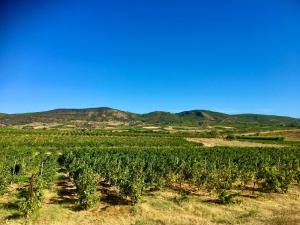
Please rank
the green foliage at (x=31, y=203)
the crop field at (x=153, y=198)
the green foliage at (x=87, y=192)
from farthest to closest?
the green foliage at (x=87, y=192) < the crop field at (x=153, y=198) < the green foliage at (x=31, y=203)

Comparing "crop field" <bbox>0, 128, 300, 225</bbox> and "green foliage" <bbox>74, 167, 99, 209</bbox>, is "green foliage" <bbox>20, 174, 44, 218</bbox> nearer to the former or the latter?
"crop field" <bbox>0, 128, 300, 225</bbox>

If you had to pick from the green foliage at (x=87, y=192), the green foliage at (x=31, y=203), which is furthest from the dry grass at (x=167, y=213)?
→ the green foliage at (x=87, y=192)

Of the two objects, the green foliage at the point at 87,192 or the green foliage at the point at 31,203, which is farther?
the green foliage at the point at 87,192

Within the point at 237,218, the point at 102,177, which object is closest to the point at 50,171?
the point at 102,177

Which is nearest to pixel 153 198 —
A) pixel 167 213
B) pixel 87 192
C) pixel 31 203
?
pixel 167 213

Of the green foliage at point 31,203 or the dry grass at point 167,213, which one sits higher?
the green foliage at point 31,203

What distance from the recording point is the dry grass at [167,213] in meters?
17.3

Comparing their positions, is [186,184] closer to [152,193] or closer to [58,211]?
[152,193]

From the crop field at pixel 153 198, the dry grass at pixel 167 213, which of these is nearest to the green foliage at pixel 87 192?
the crop field at pixel 153 198

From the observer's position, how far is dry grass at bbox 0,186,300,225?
17328 mm

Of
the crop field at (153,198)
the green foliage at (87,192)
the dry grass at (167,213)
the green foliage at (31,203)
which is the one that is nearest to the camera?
the green foliage at (31,203)

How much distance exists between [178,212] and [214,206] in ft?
10.00

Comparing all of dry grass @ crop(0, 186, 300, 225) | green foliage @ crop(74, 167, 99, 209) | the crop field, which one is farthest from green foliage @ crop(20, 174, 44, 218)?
green foliage @ crop(74, 167, 99, 209)

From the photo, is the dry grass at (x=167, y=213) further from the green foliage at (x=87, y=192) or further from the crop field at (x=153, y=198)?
the green foliage at (x=87, y=192)
